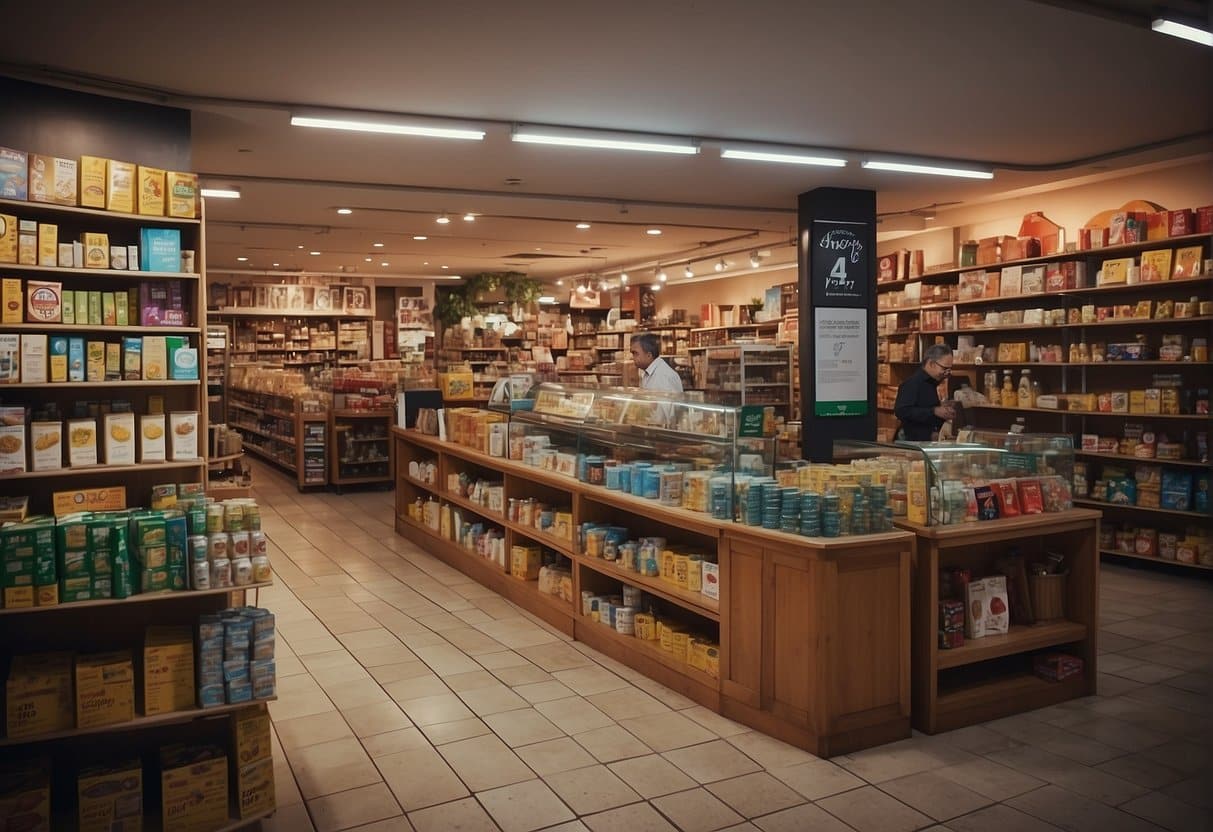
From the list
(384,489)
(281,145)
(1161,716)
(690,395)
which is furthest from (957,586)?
(384,489)

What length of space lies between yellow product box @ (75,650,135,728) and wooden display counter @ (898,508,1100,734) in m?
3.57

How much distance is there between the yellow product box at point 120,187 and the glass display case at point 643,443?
312 cm

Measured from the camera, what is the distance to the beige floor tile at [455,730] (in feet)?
14.4

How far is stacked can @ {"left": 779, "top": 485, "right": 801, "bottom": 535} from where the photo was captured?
4.27m

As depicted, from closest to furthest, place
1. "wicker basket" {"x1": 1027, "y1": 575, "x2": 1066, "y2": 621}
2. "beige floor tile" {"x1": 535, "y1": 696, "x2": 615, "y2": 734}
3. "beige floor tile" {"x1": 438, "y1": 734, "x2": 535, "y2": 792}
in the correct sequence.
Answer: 1. "beige floor tile" {"x1": 438, "y1": 734, "x2": 535, "y2": 792}
2. "beige floor tile" {"x1": 535, "y1": 696, "x2": 615, "y2": 734}
3. "wicker basket" {"x1": 1027, "y1": 575, "x2": 1066, "y2": 621}

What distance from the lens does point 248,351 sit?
17.8 meters

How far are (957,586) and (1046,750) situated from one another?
88 centimetres

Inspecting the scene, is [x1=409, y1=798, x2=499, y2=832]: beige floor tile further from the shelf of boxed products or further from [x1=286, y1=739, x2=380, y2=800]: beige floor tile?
the shelf of boxed products

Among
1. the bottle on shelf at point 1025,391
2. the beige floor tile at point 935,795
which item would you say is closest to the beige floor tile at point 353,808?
the beige floor tile at point 935,795

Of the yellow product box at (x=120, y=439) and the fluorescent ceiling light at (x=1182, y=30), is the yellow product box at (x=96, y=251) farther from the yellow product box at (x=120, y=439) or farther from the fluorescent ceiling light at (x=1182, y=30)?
the fluorescent ceiling light at (x=1182, y=30)

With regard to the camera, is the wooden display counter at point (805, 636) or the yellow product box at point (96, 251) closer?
the wooden display counter at point (805, 636)

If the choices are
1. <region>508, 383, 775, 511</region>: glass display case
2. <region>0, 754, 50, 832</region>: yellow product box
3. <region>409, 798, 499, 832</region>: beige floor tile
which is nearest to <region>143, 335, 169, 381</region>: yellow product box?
<region>0, 754, 50, 832</region>: yellow product box

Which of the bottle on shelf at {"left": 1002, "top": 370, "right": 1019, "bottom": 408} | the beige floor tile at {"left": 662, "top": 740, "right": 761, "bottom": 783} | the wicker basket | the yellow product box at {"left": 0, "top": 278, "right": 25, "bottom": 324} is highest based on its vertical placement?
the yellow product box at {"left": 0, "top": 278, "right": 25, "bottom": 324}

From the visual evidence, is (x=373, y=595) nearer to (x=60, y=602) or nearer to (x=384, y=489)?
(x=60, y=602)
